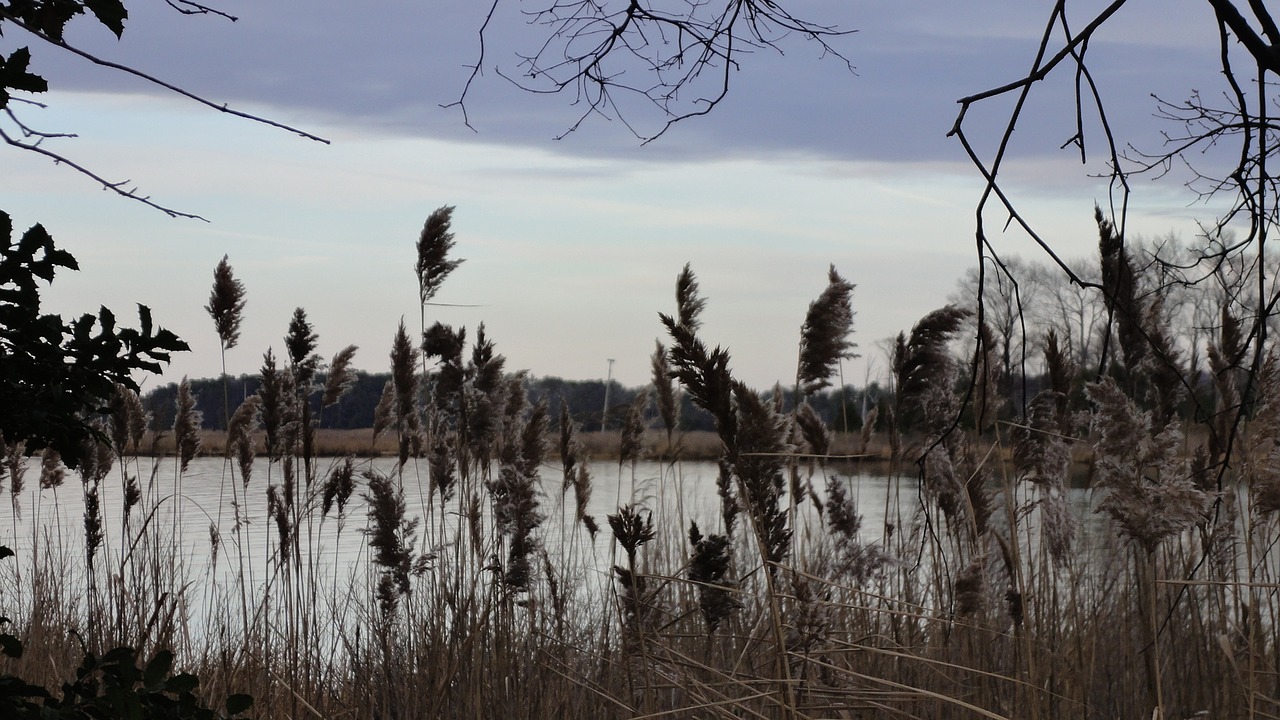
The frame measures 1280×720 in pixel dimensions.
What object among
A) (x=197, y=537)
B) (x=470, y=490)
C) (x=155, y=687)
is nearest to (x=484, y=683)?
(x=470, y=490)

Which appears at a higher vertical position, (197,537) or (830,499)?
(830,499)

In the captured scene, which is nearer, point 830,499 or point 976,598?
point 976,598

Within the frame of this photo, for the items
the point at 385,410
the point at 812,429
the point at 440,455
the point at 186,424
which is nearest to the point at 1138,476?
the point at 812,429

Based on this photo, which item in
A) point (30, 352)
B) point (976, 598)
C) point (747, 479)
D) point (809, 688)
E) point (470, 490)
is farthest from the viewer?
point (470, 490)

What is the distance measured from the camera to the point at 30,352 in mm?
1751

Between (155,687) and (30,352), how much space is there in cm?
58

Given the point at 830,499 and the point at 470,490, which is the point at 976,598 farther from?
the point at 470,490

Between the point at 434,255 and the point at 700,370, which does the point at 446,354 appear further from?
the point at 700,370

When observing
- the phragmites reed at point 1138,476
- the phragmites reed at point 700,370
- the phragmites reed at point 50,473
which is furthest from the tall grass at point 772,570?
the phragmites reed at point 50,473

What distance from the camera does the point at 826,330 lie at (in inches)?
135

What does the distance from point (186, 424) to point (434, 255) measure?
79.4 inches

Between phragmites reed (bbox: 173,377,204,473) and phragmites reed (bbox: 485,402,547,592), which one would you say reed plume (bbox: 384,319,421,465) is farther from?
phragmites reed (bbox: 173,377,204,473)

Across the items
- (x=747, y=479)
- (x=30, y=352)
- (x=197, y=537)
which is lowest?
(x=197, y=537)

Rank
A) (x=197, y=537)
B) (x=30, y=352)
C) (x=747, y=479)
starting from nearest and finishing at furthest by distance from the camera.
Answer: (x=30, y=352) → (x=747, y=479) → (x=197, y=537)
